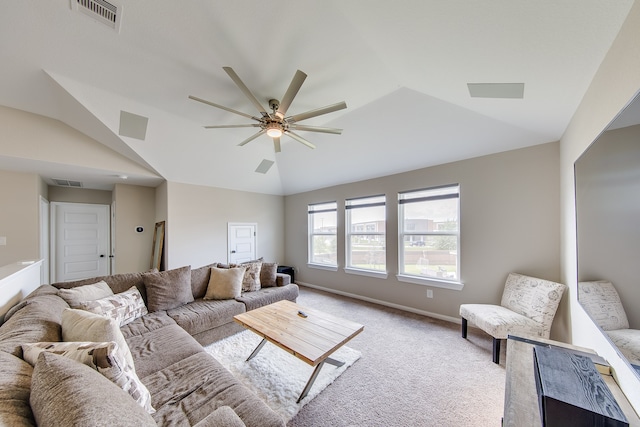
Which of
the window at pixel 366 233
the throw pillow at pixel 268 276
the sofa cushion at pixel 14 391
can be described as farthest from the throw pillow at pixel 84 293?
the window at pixel 366 233

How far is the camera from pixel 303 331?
203 cm

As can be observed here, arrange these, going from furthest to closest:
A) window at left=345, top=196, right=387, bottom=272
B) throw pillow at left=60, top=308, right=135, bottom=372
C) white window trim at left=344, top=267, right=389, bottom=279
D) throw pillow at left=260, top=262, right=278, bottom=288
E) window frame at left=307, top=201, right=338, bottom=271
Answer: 1. window frame at left=307, top=201, right=338, bottom=271
2. window at left=345, top=196, right=387, bottom=272
3. white window trim at left=344, top=267, right=389, bottom=279
4. throw pillow at left=260, top=262, right=278, bottom=288
5. throw pillow at left=60, top=308, right=135, bottom=372

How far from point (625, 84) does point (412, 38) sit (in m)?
1.14

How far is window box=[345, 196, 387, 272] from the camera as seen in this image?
161 inches

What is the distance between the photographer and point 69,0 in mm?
1536

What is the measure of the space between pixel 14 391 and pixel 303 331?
161 cm

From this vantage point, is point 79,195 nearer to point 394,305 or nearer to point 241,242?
point 241,242

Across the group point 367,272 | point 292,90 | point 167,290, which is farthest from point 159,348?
point 367,272

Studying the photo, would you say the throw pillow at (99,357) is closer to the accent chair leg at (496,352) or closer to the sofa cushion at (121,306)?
the sofa cushion at (121,306)

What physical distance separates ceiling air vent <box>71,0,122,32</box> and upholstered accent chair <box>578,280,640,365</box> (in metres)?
3.40

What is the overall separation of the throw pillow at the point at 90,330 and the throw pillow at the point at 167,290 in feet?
3.83

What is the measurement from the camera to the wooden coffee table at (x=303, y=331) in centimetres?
175

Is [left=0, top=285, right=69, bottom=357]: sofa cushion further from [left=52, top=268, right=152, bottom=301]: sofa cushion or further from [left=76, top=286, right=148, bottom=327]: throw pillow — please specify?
[left=52, top=268, right=152, bottom=301]: sofa cushion

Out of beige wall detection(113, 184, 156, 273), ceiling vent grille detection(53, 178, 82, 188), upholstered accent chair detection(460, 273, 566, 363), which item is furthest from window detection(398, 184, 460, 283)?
ceiling vent grille detection(53, 178, 82, 188)
